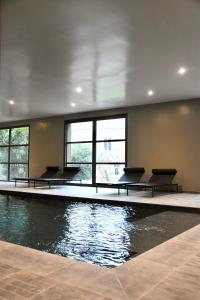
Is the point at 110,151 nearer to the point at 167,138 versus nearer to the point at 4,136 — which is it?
the point at 167,138

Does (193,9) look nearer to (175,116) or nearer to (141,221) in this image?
(141,221)

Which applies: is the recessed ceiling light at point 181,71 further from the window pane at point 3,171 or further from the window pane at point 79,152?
the window pane at point 3,171

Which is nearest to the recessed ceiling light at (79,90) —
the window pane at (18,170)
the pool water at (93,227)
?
the pool water at (93,227)

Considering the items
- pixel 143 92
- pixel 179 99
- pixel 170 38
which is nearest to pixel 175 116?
pixel 179 99

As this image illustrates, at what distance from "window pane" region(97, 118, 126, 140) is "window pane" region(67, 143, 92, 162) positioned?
65 cm

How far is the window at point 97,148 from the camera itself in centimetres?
1015

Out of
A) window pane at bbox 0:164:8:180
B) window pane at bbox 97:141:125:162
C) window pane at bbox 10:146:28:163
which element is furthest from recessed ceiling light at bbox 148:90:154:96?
window pane at bbox 0:164:8:180

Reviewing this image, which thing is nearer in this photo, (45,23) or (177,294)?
(177,294)

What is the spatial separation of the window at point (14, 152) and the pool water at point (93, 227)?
19.9ft

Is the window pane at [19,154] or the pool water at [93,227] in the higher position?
the window pane at [19,154]

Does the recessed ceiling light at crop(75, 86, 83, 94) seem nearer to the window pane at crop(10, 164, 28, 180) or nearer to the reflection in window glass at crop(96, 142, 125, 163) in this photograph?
the reflection in window glass at crop(96, 142, 125, 163)

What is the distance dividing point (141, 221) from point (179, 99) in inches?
191

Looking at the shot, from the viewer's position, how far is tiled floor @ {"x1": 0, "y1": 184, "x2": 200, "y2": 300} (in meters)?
1.87

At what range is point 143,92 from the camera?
793 centimetres
